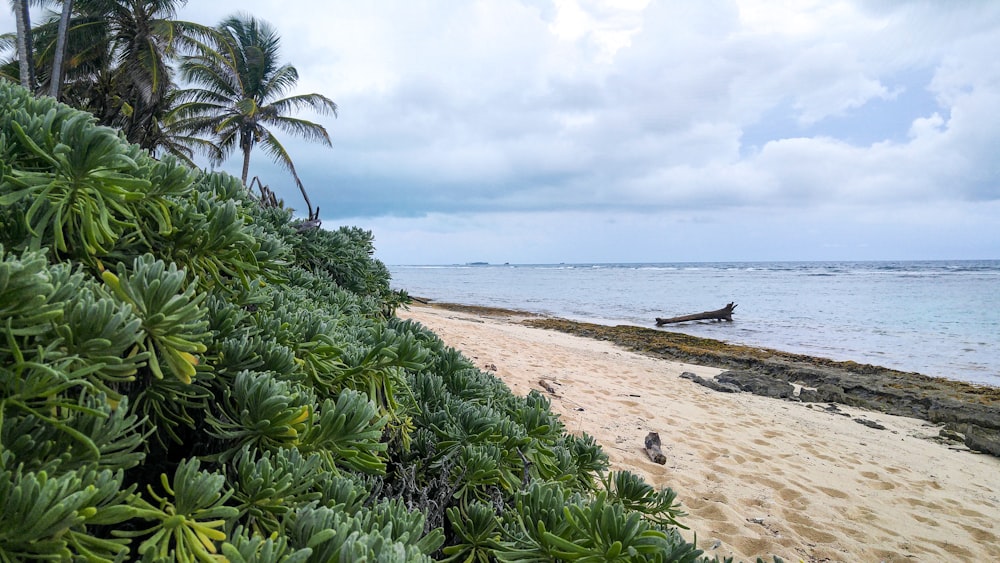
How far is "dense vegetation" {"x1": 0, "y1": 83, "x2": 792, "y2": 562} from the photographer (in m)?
0.73

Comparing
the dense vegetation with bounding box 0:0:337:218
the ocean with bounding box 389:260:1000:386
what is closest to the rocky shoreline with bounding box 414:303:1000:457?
the ocean with bounding box 389:260:1000:386

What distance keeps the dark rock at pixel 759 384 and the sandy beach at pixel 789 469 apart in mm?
507

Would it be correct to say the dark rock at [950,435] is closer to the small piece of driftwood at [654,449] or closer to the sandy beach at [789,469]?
the sandy beach at [789,469]

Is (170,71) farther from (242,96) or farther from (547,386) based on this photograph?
(547,386)

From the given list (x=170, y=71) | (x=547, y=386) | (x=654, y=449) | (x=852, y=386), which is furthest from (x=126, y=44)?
(x=852, y=386)

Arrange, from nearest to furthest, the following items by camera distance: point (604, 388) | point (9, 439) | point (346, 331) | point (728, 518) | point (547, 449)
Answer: point (9, 439) < point (346, 331) < point (547, 449) < point (728, 518) < point (604, 388)

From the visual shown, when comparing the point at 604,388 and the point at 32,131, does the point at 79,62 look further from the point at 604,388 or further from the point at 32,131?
the point at 32,131

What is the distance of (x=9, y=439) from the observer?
2.36 feet

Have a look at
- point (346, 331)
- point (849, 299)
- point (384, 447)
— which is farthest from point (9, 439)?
point (849, 299)

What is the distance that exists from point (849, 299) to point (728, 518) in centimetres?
3476

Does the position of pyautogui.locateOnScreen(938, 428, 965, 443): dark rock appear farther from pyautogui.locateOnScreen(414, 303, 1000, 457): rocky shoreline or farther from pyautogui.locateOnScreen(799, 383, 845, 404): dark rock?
pyautogui.locateOnScreen(799, 383, 845, 404): dark rock

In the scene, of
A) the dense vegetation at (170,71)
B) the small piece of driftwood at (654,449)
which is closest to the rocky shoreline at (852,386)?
the small piece of driftwood at (654,449)

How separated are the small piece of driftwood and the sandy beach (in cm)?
8

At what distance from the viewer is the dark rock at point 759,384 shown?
9.98 metres
